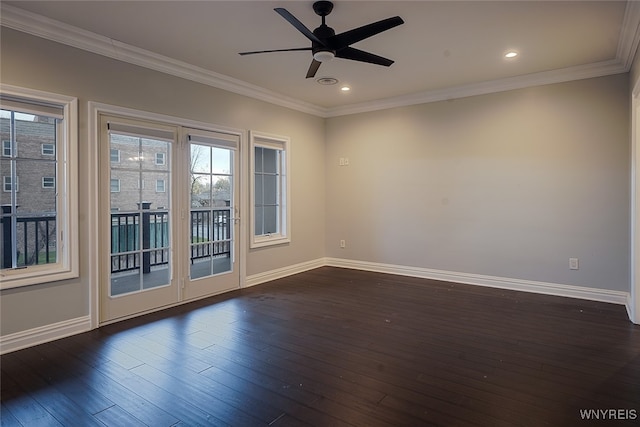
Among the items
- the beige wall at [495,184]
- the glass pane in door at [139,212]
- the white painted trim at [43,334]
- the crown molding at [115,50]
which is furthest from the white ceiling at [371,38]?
the white painted trim at [43,334]

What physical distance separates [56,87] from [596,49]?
514cm

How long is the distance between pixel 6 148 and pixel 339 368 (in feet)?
10.4

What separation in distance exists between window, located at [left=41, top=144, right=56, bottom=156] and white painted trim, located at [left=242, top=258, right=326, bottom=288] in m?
2.62

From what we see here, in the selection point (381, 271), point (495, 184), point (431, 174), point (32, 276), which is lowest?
point (381, 271)

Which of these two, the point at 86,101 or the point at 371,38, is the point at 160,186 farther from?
the point at 371,38

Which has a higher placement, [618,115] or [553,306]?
[618,115]

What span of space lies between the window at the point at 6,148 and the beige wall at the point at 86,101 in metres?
0.48

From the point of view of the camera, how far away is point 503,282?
4746 millimetres

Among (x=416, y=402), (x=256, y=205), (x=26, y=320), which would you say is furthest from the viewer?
(x=256, y=205)

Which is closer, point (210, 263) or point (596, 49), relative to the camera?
point (596, 49)

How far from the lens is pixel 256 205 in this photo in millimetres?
5230

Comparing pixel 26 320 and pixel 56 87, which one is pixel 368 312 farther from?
pixel 56 87

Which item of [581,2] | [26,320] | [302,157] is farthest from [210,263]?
[581,2]
